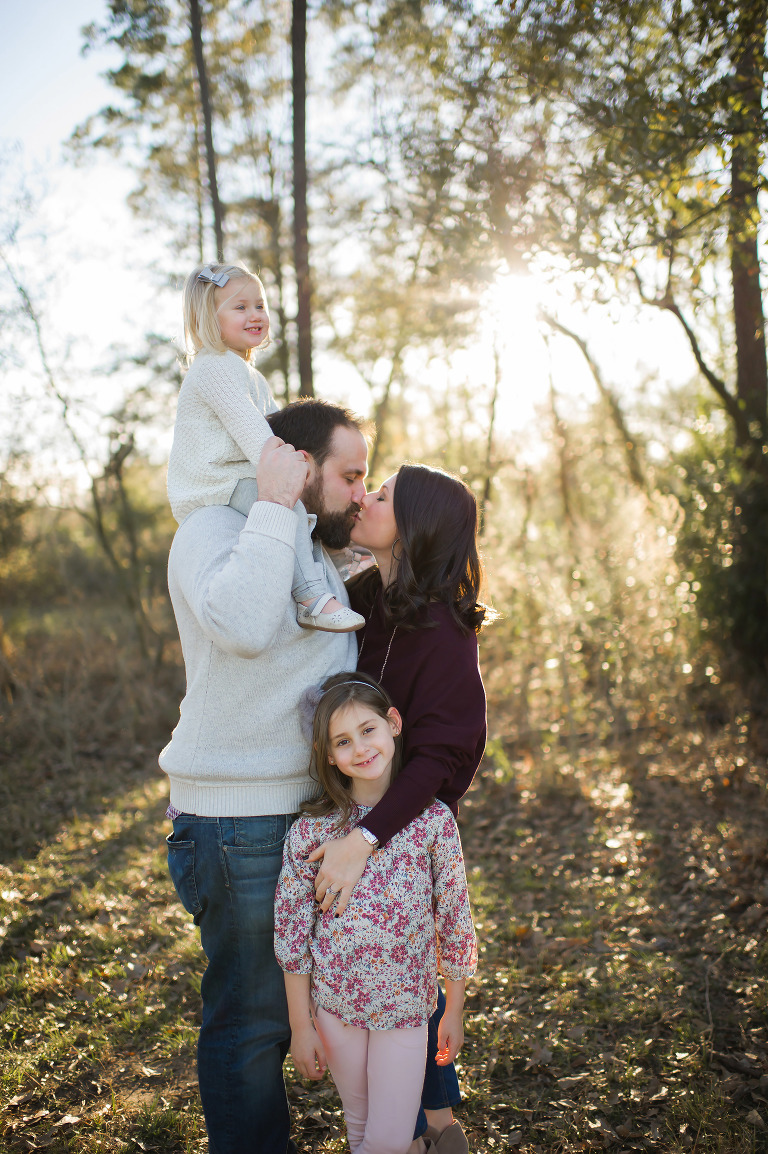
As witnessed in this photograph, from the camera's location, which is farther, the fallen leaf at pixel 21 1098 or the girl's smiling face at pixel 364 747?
the fallen leaf at pixel 21 1098


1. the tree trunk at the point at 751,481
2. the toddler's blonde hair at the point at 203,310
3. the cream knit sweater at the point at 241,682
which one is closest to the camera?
the cream knit sweater at the point at 241,682

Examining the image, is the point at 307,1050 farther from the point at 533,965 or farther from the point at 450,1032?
the point at 533,965

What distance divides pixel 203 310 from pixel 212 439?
582 mm

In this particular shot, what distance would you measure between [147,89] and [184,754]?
10.9 m

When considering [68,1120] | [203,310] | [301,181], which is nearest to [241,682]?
[203,310]

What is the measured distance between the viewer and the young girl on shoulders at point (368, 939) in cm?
188

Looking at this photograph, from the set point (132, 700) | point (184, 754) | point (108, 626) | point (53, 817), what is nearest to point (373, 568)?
point (184, 754)

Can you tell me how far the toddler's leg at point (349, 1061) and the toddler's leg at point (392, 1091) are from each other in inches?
1.8

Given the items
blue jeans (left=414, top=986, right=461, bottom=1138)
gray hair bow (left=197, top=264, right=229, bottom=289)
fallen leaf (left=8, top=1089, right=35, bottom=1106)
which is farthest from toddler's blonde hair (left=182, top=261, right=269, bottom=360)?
fallen leaf (left=8, top=1089, right=35, bottom=1106)

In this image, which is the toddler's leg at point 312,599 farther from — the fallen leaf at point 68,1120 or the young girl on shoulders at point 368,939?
the fallen leaf at point 68,1120

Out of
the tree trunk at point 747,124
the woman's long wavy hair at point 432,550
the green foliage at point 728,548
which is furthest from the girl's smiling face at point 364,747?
the green foliage at point 728,548

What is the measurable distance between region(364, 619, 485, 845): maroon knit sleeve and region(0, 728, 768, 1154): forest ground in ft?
5.37

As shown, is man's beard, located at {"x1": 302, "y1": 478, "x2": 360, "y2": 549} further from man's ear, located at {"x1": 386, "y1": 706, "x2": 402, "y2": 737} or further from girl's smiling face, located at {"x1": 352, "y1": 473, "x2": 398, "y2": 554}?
man's ear, located at {"x1": 386, "y1": 706, "x2": 402, "y2": 737}

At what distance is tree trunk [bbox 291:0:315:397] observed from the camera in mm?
7664
